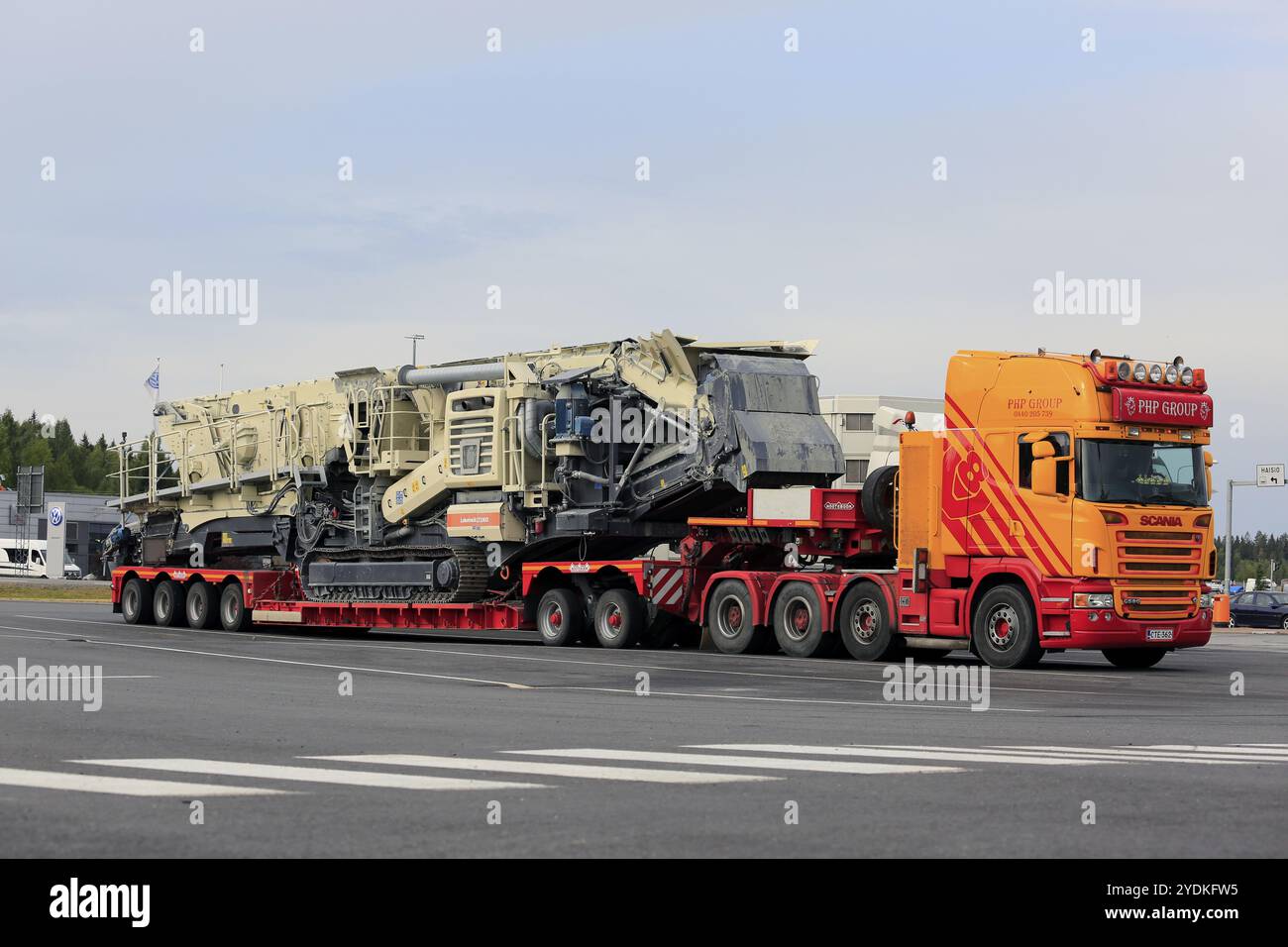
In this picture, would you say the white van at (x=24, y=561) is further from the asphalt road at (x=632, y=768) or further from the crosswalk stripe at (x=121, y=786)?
the crosswalk stripe at (x=121, y=786)

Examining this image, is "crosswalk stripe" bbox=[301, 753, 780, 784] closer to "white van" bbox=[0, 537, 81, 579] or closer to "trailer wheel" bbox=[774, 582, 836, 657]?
"trailer wheel" bbox=[774, 582, 836, 657]

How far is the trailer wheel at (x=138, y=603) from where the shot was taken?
3819 centimetres

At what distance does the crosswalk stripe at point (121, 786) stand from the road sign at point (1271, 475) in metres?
55.3

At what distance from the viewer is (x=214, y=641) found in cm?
2939

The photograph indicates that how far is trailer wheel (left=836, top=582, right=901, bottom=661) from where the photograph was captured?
24.0 metres

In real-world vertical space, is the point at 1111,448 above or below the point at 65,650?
above

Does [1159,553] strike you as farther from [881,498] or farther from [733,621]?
[733,621]

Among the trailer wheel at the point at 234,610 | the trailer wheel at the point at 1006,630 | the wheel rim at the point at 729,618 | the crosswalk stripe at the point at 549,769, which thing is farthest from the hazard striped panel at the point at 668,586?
the crosswalk stripe at the point at 549,769

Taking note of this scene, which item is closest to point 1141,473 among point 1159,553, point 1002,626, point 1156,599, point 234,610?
point 1159,553

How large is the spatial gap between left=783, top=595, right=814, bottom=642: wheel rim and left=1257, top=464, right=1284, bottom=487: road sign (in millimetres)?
39060

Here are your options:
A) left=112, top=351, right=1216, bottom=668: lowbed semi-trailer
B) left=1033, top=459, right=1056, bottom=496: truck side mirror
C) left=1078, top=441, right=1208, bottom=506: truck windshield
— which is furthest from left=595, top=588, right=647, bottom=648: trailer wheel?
left=1078, top=441, right=1208, bottom=506: truck windshield

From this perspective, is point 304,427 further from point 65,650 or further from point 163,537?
point 65,650

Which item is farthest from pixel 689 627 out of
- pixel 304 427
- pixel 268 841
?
pixel 268 841
